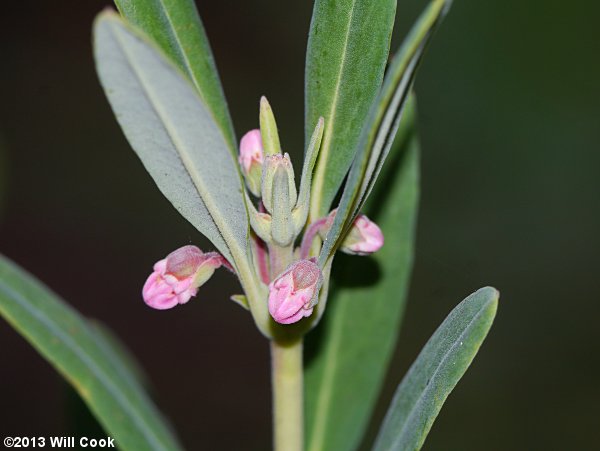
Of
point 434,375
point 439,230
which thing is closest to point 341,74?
point 434,375

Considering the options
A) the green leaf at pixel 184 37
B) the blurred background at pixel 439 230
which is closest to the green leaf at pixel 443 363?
the green leaf at pixel 184 37

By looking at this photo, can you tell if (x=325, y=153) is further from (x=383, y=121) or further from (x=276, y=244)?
(x=383, y=121)

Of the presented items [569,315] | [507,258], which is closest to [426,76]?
[507,258]

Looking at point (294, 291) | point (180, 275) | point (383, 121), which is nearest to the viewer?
point (383, 121)

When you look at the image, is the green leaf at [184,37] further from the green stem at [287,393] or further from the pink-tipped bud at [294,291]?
the green stem at [287,393]

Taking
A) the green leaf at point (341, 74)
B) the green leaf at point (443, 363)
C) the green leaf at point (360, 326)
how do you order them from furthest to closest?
1. the green leaf at point (360, 326)
2. the green leaf at point (341, 74)
3. the green leaf at point (443, 363)

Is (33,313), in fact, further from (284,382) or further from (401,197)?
(401,197)
